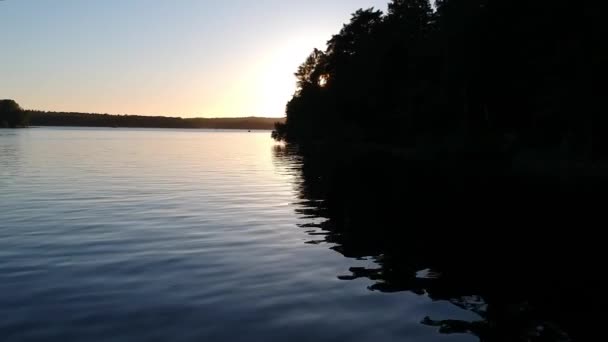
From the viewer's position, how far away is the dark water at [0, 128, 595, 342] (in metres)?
9.44

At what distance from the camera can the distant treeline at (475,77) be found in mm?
44219

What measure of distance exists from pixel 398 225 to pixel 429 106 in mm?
53249

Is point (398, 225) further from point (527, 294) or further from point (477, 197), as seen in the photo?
point (477, 197)

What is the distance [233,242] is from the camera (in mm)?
17141

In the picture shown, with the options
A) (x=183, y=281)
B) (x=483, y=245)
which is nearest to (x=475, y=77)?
(x=483, y=245)

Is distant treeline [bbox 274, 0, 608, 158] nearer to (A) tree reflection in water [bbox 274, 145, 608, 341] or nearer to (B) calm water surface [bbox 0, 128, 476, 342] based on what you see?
(A) tree reflection in water [bbox 274, 145, 608, 341]

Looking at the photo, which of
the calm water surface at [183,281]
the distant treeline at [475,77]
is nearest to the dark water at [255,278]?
the calm water surface at [183,281]

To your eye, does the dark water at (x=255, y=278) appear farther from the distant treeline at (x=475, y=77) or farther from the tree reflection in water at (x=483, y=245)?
the distant treeline at (x=475, y=77)

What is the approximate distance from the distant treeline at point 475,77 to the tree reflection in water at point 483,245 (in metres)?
11.5

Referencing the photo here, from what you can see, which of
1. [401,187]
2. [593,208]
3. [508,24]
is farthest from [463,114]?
[593,208]

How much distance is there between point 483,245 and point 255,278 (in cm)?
872

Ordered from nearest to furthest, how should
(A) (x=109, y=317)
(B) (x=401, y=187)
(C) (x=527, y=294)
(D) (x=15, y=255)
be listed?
(A) (x=109, y=317), (C) (x=527, y=294), (D) (x=15, y=255), (B) (x=401, y=187)

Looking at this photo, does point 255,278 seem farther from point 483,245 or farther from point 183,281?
point 483,245

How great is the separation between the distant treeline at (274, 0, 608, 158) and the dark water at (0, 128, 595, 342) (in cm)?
2846
